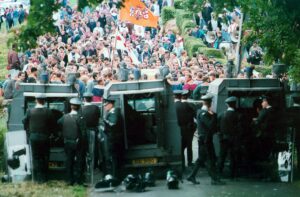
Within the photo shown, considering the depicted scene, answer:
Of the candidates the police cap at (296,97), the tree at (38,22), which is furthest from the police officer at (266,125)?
the tree at (38,22)

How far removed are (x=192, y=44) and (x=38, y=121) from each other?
23.7 m

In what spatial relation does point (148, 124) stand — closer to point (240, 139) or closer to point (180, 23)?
point (240, 139)

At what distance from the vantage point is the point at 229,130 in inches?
834

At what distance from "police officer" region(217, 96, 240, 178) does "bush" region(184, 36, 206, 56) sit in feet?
70.7

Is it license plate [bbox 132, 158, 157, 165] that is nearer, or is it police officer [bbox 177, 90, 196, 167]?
license plate [bbox 132, 158, 157, 165]

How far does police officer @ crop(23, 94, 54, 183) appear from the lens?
20844 mm

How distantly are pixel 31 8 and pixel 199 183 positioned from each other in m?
5.28

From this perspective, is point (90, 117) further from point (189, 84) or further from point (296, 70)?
point (189, 84)

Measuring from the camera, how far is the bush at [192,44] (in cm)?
4322

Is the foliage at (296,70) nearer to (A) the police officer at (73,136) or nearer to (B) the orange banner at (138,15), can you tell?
(A) the police officer at (73,136)

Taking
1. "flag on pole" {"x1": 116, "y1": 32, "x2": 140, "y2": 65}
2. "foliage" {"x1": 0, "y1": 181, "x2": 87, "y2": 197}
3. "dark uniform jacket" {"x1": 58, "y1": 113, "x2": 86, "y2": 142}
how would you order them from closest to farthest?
"foliage" {"x1": 0, "y1": 181, "x2": 87, "y2": 197} < "dark uniform jacket" {"x1": 58, "y1": 113, "x2": 86, "y2": 142} < "flag on pole" {"x1": 116, "y1": 32, "x2": 140, "y2": 65}

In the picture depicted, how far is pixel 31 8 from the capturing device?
70.2 ft

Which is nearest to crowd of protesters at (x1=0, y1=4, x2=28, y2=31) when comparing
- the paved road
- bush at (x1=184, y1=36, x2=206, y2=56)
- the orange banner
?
bush at (x1=184, y1=36, x2=206, y2=56)

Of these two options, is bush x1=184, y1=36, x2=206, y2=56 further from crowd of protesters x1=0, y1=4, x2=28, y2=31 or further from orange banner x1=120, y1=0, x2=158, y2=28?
crowd of protesters x1=0, y1=4, x2=28, y2=31
